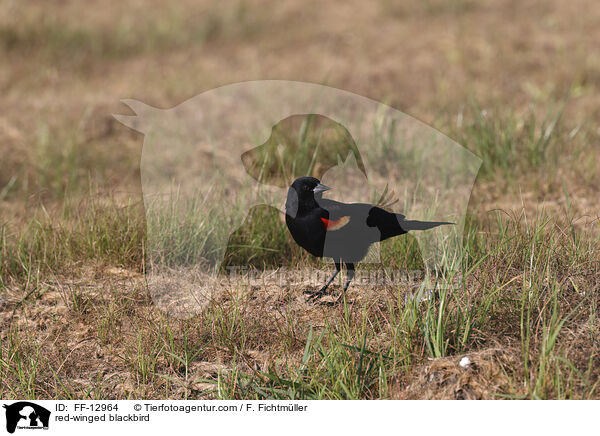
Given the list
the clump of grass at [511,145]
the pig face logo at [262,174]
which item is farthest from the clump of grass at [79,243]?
the clump of grass at [511,145]

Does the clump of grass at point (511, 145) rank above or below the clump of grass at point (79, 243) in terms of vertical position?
above

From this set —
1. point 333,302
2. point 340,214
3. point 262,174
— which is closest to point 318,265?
point 333,302

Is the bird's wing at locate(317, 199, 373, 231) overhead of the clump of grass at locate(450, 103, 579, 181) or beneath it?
beneath

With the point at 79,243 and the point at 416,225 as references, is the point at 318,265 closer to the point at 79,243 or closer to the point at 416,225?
the point at 416,225

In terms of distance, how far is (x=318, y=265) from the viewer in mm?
3088

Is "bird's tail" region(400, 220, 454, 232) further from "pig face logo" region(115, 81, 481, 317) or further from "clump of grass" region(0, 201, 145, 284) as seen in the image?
"clump of grass" region(0, 201, 145, 284)
